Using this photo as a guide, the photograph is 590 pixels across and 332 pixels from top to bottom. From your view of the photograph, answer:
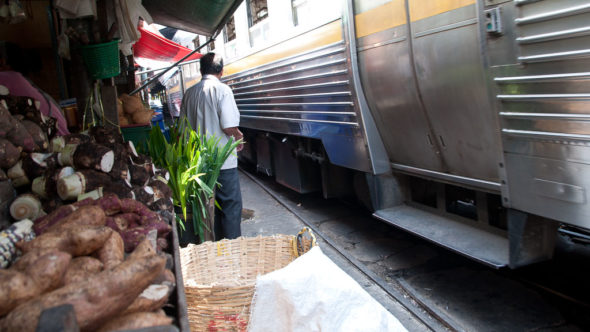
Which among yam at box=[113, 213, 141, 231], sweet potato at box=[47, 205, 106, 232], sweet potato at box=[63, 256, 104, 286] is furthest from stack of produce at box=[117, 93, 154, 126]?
sweet potato at box=[63, 256, 104, 286]

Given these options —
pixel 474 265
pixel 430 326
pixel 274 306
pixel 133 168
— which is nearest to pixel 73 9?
pixel 133 168

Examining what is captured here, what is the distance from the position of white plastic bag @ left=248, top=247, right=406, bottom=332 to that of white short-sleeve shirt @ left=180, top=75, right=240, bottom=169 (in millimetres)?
2363

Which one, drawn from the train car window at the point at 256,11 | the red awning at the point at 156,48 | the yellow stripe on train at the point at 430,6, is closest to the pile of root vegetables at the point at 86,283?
the yellow stripe on train at the point at 430,6

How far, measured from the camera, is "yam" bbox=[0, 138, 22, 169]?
75.0 inches

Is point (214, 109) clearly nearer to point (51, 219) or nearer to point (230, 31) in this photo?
point (51, 219)

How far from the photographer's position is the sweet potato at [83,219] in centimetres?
142

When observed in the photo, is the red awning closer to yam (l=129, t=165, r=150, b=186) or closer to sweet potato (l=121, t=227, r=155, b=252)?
yam (l=129, t=165, r=150, b=186)

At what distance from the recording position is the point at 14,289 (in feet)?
3.26

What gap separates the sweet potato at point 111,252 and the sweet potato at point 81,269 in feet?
0.09

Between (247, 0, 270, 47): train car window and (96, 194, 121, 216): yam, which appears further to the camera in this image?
(247, 0, 270, 47): train car window

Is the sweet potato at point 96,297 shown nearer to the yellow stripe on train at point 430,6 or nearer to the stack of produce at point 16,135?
the stack of produce at point 16,135

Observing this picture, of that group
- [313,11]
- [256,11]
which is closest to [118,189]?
[313,11]

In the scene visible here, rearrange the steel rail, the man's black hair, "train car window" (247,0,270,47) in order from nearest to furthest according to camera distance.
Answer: the steel rail, the man's black hair, "train car window" (247,0,270,47)

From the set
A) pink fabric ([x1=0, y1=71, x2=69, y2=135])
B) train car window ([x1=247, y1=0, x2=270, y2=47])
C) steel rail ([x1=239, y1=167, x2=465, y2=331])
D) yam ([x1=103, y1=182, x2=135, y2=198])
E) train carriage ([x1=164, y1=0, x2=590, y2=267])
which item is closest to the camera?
yam ([x1=103, y1=182, x2=135, y2=198])
